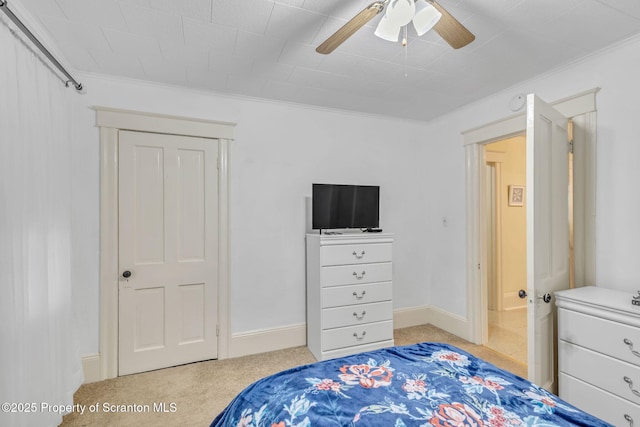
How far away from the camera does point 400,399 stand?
1.13m

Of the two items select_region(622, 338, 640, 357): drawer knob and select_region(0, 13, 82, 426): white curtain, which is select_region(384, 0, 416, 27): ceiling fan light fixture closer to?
select_region(0, 13, 82, 426): white curtain

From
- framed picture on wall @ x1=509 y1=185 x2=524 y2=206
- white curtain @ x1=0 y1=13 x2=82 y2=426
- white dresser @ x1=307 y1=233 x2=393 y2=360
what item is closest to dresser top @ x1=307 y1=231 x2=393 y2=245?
white dresser @ x1=307 y1=233 x2=393 y2=360

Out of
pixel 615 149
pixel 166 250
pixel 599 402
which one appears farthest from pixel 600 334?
pixel 166 250

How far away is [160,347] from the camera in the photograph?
2582 millimetres

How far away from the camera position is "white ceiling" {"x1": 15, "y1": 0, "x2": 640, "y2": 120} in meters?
1.65

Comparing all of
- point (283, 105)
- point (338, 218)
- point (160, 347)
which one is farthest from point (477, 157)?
point (160, 347)

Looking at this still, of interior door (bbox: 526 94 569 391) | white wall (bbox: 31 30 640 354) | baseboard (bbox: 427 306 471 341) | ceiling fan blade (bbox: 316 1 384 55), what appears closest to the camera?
ceiling fan blade (bbox: 316 1 384 55)

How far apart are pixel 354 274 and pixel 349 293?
18cm

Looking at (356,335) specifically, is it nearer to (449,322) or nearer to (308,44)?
(449,322)

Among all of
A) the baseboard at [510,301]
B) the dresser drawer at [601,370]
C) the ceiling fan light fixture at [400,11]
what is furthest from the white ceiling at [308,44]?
the baseboard at [510,301]

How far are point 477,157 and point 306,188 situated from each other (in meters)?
1.79

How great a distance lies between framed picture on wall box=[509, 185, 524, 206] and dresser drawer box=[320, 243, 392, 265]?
2.46 m

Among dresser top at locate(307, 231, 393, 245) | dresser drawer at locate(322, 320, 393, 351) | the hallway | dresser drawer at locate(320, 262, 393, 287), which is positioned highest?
dresser top at locate(307, 231, 393, 245)

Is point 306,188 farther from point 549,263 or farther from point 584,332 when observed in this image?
point 584,332
